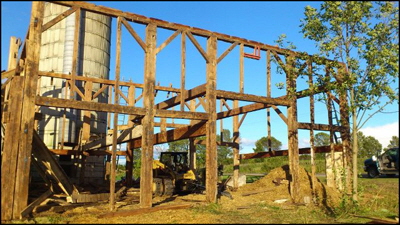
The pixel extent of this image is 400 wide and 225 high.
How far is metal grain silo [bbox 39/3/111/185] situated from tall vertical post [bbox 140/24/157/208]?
901cm

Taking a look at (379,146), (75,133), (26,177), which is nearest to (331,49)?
(26,177)

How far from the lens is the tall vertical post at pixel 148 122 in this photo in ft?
36.7

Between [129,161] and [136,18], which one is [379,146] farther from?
[136,18]

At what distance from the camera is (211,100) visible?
12.7 m

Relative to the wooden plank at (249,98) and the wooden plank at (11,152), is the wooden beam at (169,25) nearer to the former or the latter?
the wooden plank at (249,98)

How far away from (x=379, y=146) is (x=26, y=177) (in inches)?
3560

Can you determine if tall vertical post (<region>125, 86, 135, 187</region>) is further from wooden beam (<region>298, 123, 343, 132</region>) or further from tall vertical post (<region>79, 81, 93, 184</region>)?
wooden beam (<region>298, 123, 343, 132</region>)

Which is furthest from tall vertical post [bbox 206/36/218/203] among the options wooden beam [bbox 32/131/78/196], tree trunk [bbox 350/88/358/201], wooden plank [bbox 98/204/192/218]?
wooden beam [bbox 32/131/78/196]

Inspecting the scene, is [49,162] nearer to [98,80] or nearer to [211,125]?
[211,125]

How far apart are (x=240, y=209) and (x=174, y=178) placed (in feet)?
16.5

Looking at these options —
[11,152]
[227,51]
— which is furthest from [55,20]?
[227,51]

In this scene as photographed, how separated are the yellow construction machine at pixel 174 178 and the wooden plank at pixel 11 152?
24.4 ft

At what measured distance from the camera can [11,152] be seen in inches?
363

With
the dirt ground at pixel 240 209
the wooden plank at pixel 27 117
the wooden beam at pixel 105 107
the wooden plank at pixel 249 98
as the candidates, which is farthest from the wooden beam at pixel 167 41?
the dirt ground at pixel 240 209
